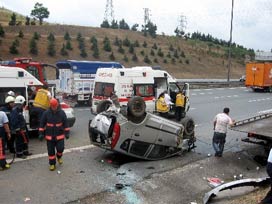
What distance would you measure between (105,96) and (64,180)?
8.09 m

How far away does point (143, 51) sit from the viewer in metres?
61.4

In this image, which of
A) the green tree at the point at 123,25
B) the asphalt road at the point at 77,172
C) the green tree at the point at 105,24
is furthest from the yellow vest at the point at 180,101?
Answer: the green tree at the point at 123,25

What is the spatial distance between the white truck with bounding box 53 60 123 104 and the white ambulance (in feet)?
15.4

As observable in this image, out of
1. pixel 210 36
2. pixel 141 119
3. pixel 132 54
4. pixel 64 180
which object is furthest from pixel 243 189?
pixel 210 36

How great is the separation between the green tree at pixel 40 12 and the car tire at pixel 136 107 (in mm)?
71659

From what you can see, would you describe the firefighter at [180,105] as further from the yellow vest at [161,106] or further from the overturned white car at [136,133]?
the overturned white car at [136,133]

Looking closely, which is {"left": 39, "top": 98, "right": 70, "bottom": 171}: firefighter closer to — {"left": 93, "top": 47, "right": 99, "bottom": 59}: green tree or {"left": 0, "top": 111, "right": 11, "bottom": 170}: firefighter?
{"left": 0, "top": 111, "right": 11, "bottom": 170}: firefighter

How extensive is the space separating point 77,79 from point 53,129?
12.6 m

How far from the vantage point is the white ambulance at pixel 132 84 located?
15.3 m

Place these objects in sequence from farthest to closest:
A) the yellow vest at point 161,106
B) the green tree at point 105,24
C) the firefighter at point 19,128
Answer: the green tree at point 105,24 → the yellow vest at point 161,106 → the firefighter at point 19,128

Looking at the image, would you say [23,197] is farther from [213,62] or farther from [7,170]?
[213,62]

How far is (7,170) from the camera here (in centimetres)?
830

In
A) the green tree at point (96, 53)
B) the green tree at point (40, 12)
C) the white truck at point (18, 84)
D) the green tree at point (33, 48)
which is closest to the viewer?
the white truck at point (18, 84)

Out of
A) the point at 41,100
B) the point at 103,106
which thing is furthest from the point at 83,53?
the point at 103,106
